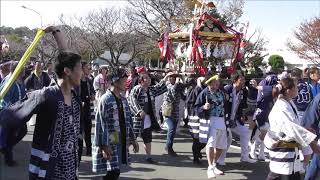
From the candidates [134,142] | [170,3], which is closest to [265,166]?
[134,142]

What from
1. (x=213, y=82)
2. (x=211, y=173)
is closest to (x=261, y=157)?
(x=211, y=173)

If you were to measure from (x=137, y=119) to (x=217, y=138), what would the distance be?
1.57 meters

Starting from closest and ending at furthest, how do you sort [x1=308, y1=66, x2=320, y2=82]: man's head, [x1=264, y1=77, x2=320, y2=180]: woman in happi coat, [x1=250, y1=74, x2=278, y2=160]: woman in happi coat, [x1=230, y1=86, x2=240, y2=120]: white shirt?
[x1=264, y1=77, x2=320, y2=180]: woman in happi coat → [x1=250, y1=74, x2=278, y2=160]: woman in happi coat → [x1=230, y1=86, x2=240, y2=120]: white shirt → [x1=308, y1=66, x2=320, y2=82]: man's head

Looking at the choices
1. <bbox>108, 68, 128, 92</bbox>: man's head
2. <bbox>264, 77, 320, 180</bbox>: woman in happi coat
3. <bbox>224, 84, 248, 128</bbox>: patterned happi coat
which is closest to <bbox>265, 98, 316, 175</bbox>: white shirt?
<bbox>264, 77, 320, 180</bbox>: woman in happi coat

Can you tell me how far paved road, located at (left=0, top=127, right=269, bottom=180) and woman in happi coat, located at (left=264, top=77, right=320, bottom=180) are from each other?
7.67ft

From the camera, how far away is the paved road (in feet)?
24.2

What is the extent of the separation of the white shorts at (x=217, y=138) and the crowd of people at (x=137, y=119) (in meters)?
0.02

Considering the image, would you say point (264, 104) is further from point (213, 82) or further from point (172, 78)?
point (172, 78)

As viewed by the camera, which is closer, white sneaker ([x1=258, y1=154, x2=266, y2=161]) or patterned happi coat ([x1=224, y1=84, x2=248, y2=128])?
patterned happi coat ([x1=224, y1=84, x2=248, y2=128])

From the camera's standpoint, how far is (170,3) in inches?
1342

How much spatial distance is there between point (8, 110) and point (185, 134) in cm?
928

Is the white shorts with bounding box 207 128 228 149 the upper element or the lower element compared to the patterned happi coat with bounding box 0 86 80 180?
lower

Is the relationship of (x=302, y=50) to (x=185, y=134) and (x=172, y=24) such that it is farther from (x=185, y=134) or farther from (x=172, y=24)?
(x=185, y=134)

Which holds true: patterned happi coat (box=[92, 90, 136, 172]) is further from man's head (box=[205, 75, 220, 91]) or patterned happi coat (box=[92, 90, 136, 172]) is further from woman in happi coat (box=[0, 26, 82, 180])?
man's head (box=[205, 75, 220, 91])
